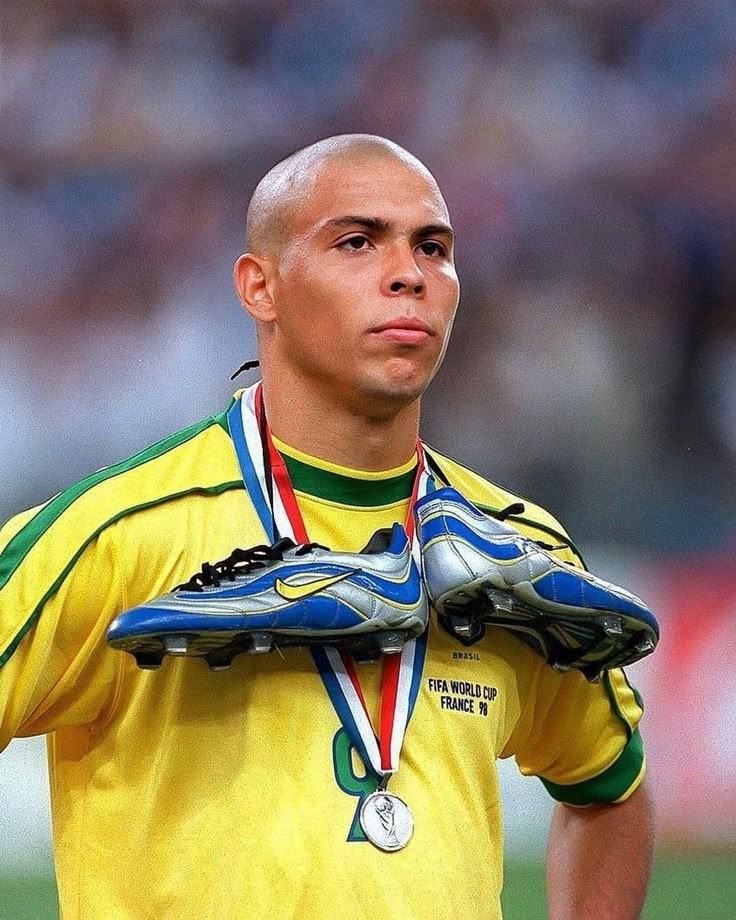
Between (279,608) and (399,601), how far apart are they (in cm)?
12

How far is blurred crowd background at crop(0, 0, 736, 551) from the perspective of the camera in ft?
13.3

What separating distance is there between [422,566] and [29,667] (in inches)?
15.4

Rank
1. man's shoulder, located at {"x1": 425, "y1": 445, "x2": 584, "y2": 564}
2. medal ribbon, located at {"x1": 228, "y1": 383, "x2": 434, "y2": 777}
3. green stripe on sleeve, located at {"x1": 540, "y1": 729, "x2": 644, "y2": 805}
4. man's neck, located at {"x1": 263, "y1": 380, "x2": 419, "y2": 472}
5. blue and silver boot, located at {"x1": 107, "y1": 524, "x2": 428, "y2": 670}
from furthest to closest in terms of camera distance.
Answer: green stripe on sleeve, located at {"x1": 540, "y1": 729, "x2": 644, "y2": 805}, man's shoulder, located at {"x1": 425, "y1": 445, "x2": 584, "y2": 564}, man's neck, located at {"x1": 263, "y1": 380, "x2": 419, "y2": 472}, medal ribbon, located at {"x1": 228, "y1": 383, "x2": 434, "y2": 777}, blue and silver boot, located at {"x1": 107, "y1": 524, "x2": 428, "y2": 670}

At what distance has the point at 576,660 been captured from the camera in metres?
1.73

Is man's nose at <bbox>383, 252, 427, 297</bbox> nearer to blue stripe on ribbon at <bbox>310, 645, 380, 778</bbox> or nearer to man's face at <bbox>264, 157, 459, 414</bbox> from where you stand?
man's face at <bbox>264, 157, 459, 414</bbox>

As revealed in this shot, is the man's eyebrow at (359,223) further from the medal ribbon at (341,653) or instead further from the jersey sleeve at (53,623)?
the jersey sleeve at (53,623)

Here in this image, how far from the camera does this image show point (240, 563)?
157 cm

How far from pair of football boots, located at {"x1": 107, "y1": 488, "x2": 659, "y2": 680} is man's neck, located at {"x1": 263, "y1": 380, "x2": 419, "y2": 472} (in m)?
0.08

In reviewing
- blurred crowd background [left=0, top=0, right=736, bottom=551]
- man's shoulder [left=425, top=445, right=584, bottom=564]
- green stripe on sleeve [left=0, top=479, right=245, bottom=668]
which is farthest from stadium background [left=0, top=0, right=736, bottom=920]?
green stripe on sleeve [left=0, top=479, right=245, bottom=668]

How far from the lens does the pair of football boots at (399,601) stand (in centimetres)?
148

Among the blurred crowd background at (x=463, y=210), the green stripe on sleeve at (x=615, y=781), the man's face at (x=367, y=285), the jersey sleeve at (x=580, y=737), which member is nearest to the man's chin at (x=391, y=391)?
the man's face at (x=367, y=285)

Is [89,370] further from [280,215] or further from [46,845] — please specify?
[280,215]

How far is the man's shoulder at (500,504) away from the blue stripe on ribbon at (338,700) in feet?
0.97

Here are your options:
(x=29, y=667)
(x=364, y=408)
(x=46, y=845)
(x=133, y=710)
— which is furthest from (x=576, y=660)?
(x=46, y=845)
